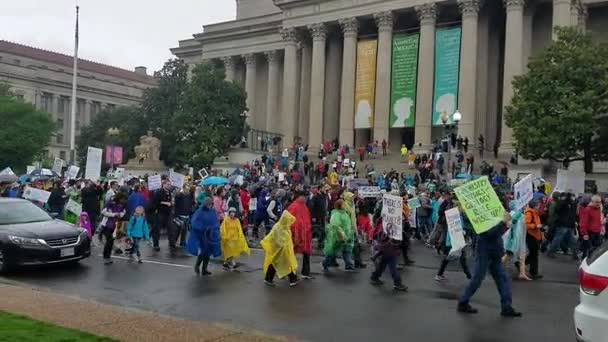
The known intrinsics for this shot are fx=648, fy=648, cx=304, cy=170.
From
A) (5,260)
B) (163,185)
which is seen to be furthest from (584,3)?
(5,260)

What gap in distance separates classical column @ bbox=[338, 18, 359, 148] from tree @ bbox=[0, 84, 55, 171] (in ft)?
104

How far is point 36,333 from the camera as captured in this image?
7129mm

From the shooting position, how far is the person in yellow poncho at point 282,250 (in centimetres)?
1184

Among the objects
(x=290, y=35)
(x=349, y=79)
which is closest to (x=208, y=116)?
(x=349, y=79)

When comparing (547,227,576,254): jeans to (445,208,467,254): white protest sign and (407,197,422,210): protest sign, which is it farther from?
(445,208,467,254): white protest sign

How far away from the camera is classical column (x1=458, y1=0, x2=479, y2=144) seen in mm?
40219

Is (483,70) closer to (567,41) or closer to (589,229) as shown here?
(567,41)

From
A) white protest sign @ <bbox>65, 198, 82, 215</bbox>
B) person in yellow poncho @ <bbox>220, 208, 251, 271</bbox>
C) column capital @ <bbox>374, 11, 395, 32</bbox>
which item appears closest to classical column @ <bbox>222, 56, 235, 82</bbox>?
column capital @ <bbox>374, 11, 395, 32</bbox>

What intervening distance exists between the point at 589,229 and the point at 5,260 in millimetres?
12925

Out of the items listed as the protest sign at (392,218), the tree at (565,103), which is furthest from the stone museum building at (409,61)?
the protest sign at (392,218)

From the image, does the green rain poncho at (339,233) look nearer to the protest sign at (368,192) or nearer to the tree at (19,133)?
the protest sign at (368,192)

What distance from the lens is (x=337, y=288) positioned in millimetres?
11672

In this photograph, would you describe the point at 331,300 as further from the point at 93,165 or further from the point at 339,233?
the point at 93,165

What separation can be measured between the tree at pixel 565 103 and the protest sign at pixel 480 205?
66.4 feet
